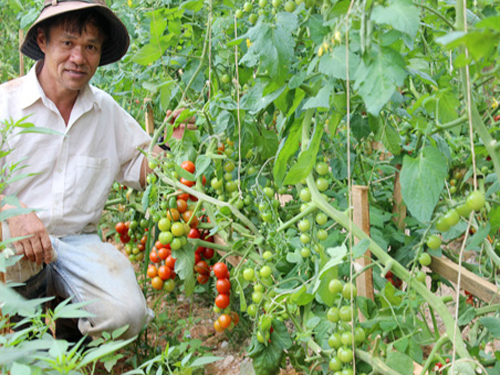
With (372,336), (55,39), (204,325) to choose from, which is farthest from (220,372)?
(55,39)

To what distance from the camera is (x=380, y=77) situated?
0.88 m

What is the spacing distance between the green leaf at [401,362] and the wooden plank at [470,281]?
1.26 feet

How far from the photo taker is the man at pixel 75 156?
6.49 ft

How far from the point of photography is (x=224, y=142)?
1.85 meters

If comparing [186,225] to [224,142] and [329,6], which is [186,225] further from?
[329,6]

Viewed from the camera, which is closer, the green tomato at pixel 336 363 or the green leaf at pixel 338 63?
the green leaf at pixel 338 63

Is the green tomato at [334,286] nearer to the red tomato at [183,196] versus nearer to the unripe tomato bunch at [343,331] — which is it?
the unripe tomato bunch at [343,331]

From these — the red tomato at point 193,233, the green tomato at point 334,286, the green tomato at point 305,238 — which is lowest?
the red tomato at point 193,233

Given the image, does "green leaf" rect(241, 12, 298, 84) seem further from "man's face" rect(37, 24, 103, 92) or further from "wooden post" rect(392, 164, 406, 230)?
"man's face" rect(37, 24, 103, 92)

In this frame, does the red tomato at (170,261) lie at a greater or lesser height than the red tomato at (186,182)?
lesser

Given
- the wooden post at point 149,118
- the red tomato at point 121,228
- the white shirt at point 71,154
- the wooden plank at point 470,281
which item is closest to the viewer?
the wooden plank at point 470,281

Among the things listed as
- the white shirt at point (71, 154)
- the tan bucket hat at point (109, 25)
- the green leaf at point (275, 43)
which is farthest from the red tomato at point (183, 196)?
the green leaf at point (275, 43)

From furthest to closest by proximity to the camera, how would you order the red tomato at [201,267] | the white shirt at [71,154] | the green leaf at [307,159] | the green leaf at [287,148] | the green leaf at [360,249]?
the white shirt at [71,154], the red tomato at [201,267], the green leaf at [287,148], the green leaf at [307,159], the green leaf at [360,249]

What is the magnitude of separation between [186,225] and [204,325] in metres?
0.77
